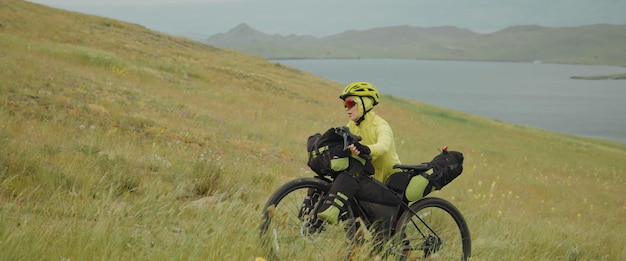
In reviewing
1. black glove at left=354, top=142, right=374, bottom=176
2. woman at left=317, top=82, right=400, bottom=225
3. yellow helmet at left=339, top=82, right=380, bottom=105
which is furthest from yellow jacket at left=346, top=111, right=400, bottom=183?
yellow helmet at left=339, top=82, right=380, bottom=105

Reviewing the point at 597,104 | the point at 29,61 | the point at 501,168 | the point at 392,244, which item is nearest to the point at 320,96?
the point at 501,168

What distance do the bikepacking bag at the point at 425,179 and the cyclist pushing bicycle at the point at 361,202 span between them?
0.01m

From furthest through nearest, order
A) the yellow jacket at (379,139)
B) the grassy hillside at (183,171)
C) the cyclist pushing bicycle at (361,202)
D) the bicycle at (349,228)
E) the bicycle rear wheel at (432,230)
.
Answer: the bicycle rear wheel at (432,230) → the yellow jacket at (379,139) → the cyclist pushing bicycle at (361,202) → the bicycle at (349,228) → the grassy hillside at (183,171)

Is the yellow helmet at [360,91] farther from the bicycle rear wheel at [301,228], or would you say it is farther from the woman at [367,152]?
the bicycle rear wheel at [301,228]

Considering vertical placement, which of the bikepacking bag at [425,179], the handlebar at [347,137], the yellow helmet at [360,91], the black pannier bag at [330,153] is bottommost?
the bikepacking bag at [425,179]

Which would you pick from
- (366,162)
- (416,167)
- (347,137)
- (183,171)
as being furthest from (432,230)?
(183,171)

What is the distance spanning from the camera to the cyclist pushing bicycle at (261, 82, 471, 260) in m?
4.55

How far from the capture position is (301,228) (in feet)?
15.2

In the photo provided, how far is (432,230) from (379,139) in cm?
131

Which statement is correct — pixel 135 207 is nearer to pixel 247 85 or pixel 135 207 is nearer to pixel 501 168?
pixel 501 168

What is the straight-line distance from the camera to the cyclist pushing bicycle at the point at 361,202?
455 centimetres

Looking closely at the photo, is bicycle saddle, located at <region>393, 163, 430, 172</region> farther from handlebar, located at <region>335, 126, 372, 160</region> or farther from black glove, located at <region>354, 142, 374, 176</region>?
handlebar, located at <region>335, 126, 372, 160</region>

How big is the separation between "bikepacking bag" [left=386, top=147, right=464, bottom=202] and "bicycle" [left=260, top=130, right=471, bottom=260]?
2.9 inches

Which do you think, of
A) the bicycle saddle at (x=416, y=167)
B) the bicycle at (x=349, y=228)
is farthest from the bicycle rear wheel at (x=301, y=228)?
the bicycle saddle at (x=416, y=167)
